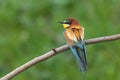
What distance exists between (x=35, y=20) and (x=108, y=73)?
1.22 m

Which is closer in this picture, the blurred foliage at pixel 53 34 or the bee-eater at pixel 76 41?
the bee-eater at pixel 76 41

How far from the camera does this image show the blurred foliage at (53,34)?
13.3 ft

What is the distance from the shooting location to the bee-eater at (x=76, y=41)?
8.46 ft

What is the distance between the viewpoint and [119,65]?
3947 millimetres

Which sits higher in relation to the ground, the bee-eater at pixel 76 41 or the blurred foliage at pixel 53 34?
the bee-eater at pixel 76 41

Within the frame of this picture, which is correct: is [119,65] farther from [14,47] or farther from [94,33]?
[14,47]

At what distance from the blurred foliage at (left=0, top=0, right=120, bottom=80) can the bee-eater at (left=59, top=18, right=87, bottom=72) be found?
0.90 metres

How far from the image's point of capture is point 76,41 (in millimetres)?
2723

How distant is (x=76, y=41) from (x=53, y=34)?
191 centimetres

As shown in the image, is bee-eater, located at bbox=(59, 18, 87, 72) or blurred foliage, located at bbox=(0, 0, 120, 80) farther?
blurred foliage, located at bbox=(0, 0, 120, 80)

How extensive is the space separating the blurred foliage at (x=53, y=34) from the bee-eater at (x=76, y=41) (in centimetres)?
90

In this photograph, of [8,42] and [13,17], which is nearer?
[8,42]

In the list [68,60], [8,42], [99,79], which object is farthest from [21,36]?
[99,79]

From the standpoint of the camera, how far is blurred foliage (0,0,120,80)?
4043 mm
